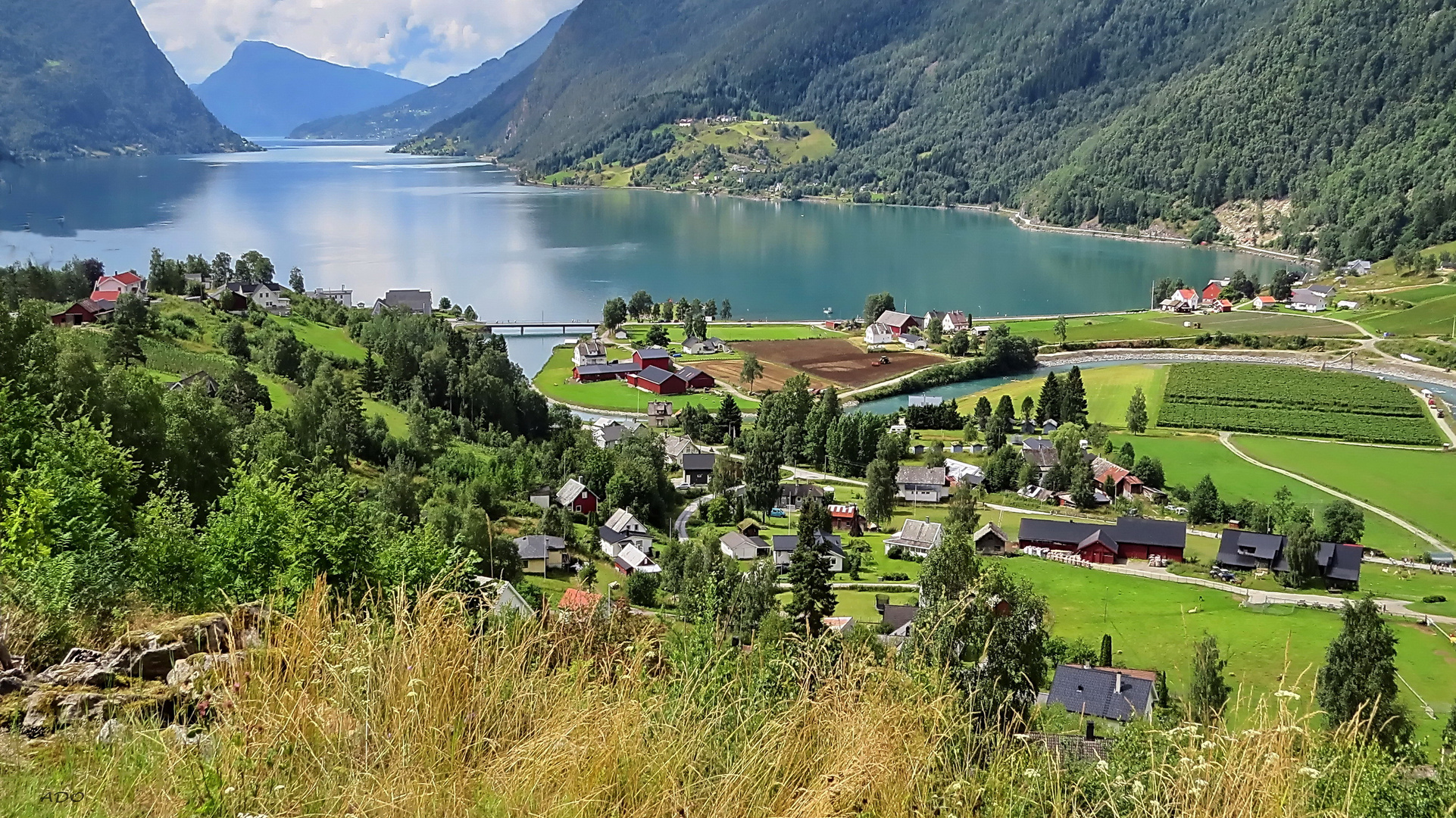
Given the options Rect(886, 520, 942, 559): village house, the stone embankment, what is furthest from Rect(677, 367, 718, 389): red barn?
the stone embankment

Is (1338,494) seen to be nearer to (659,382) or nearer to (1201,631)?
(1201,631)

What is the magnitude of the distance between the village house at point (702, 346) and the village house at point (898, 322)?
27.0ft

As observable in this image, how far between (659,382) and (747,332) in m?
12.7

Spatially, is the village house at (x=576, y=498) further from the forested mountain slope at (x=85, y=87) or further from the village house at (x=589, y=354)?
the forested mountain slope at (x=85, y=87)

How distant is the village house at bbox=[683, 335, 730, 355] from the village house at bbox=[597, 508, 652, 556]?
2393 centimetres

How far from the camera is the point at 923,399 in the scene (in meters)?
39.9

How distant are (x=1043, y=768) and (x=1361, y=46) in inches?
4427

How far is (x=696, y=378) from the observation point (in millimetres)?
40094

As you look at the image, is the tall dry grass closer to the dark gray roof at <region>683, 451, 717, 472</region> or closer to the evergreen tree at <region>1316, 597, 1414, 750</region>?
the evergreen tree at <region>1316, 597, 1414, 750</region>

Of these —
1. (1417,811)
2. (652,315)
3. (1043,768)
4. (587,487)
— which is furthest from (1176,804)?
(652,315)

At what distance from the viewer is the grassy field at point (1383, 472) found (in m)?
25.0

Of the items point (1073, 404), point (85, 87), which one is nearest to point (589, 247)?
point (1073, 404)

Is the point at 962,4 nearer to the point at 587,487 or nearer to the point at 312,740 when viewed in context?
the point at 587,487

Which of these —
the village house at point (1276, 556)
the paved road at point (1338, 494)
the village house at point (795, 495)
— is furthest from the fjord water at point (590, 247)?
the village house at point (1276, 556)
